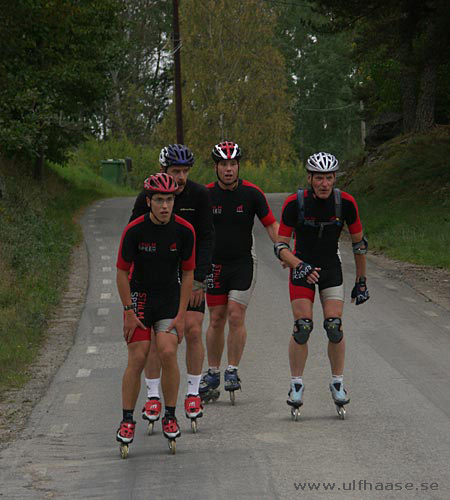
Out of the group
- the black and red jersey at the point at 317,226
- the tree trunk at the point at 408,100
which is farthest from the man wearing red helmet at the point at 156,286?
the tree trunk at the point at 408,100

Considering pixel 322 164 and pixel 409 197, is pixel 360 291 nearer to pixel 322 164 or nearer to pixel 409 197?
pixel 322 164

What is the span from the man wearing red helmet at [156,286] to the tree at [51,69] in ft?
55.5

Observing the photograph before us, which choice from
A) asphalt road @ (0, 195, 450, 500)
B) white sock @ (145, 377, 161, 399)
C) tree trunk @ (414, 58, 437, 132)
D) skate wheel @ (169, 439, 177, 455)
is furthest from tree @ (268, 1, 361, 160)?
skate wheel @ (169, 439, 177, 455)

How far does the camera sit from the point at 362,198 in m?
30.9

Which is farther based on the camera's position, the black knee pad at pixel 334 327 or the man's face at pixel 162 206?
the black knee pad at pixel 334 327

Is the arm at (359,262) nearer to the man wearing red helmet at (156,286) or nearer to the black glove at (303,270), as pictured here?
the black glove at (303,270)

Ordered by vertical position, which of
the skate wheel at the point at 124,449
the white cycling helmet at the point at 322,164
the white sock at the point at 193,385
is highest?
the white cycling helmet at the point at 322,164

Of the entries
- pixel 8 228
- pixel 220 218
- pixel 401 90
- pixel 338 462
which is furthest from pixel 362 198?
pixel 338 462

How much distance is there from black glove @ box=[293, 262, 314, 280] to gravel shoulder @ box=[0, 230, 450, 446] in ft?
8.34

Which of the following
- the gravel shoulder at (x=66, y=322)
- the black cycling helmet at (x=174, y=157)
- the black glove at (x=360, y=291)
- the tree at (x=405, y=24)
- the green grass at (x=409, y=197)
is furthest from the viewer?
the tree at (x=405, y=24)

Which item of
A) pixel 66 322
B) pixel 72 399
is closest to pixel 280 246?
pixel 72 399

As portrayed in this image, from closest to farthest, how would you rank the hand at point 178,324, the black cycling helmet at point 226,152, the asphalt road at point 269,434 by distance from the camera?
the asphalt road at point 269,434, the hand at point 178,324, the black cycling helmet at point 226,152

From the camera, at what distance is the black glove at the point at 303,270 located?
28.7 ft

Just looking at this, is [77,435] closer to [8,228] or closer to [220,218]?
[220,218]
